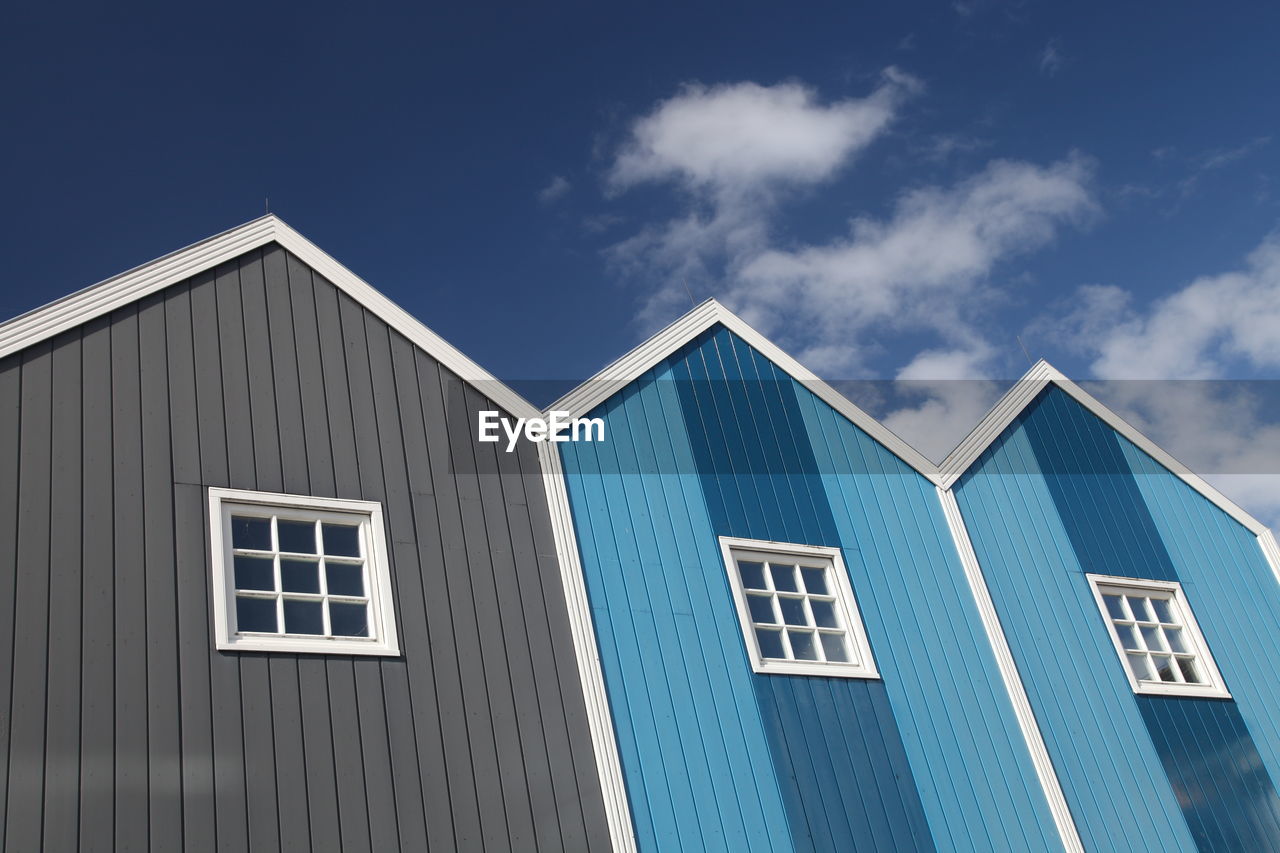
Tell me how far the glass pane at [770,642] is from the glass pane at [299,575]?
164 inches

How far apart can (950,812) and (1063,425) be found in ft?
20.6

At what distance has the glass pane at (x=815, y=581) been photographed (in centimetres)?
1167

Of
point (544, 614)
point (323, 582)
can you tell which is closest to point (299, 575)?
point (323, 582)

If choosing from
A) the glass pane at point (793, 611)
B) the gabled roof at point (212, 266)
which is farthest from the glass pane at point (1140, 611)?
the gabled roof at point (212, 266)

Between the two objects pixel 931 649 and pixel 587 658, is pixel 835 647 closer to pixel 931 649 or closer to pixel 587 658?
pixel 931 649

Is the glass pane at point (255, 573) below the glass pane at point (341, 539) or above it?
below

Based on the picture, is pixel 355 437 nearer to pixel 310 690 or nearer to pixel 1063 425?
pixel 310 690

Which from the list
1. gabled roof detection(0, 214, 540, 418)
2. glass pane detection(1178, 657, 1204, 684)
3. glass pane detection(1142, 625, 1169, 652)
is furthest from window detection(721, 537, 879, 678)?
glass pane detection(1178, 657, 1204, 684)

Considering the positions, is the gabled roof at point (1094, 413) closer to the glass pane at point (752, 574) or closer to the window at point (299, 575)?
the glass pane at point (752, 574)

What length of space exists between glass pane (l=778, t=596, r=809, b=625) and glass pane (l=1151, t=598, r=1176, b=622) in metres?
5.24

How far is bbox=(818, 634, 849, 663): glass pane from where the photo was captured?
36.9 feet

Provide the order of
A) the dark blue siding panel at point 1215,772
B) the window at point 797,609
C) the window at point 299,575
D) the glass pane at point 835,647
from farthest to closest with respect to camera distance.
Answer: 1. the dark blue siding panel at point 1215,772
2. the glass pane at point 835,647
3. the window at point 797,609
4. the window at point 299,575

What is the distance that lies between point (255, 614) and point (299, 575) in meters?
0.50

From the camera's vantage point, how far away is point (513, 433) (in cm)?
1102
